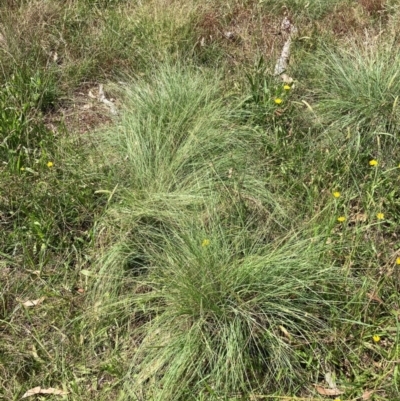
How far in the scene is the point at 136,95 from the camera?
3.77 meters

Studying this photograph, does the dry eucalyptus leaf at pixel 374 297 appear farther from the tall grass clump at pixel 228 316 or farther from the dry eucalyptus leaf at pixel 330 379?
the dry eucalyptus leaf at pixel 330 379

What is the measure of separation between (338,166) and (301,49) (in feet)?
4.98

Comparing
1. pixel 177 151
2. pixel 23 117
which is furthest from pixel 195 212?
pixel 23 117

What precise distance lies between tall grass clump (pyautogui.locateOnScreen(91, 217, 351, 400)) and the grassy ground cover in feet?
0.04

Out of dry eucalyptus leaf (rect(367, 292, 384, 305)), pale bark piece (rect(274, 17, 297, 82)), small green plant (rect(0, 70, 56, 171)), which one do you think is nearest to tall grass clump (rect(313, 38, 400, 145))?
pale bark piece (rect(274, 17, 297, 82))

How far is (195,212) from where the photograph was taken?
291cm

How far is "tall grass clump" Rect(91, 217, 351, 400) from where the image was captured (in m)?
2.34

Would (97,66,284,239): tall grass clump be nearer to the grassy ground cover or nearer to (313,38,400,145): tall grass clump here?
the grassy ground cover

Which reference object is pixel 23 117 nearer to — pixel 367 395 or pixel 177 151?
pixel 177 151

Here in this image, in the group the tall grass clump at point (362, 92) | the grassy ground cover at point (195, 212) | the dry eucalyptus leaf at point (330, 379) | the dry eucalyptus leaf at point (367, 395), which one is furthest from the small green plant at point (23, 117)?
the dry eucalyptus leaf at point (367, 395)

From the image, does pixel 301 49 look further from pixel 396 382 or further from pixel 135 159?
pixel 396 382

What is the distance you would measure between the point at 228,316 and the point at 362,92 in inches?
74.9

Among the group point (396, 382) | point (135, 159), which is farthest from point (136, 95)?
point (396, 382)

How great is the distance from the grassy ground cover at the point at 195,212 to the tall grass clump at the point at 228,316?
1 centimetres
